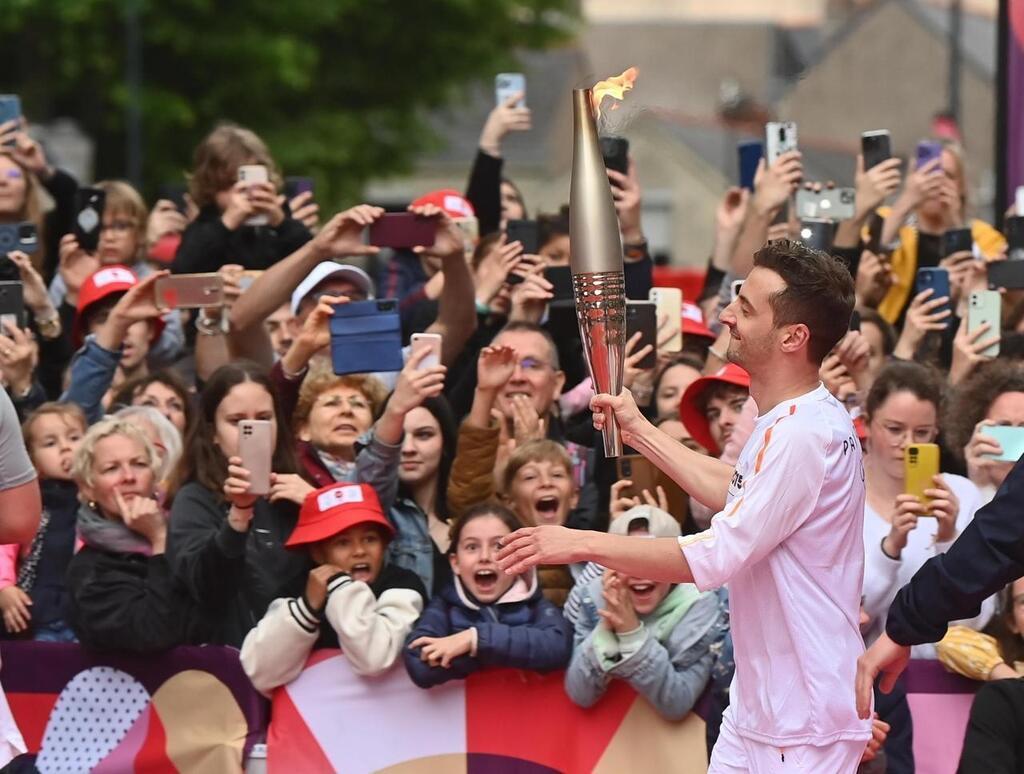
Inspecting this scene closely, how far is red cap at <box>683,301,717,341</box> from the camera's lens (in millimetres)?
8758

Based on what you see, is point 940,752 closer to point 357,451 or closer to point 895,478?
point 895,478

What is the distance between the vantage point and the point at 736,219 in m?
9.11

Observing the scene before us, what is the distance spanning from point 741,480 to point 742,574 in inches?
10.4

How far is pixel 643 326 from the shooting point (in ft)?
24.5

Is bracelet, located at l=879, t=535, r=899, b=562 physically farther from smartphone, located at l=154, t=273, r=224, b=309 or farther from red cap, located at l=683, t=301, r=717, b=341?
smartphone, located at l=154, t=273, r=224, b=309

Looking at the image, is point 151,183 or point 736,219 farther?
point 151,183

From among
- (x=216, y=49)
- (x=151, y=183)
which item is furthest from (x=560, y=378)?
(x=151, y=183)

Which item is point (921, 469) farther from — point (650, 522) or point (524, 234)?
point (524, 234)

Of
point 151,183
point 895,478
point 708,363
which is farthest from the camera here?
point 151,183

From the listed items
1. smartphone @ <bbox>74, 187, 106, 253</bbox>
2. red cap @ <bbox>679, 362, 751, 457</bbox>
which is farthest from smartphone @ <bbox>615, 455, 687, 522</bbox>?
smartphone @ <bbox>74, 187, 106, 253</bbox>

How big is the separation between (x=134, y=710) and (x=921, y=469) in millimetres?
2845

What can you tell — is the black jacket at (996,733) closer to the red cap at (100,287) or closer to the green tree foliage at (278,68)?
the red cap at (100,287)

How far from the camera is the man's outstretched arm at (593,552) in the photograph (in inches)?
199

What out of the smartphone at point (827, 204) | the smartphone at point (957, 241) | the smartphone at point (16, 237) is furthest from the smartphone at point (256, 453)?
the smartphone at point (957, 241)
